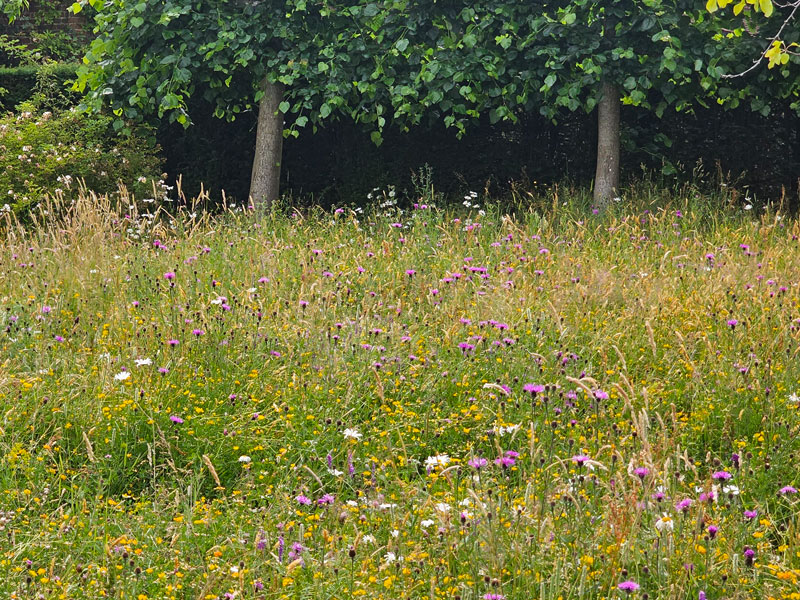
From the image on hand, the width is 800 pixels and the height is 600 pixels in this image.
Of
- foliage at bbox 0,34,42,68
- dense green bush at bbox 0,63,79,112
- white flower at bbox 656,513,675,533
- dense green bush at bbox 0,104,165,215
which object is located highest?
foliage at bbox 0,34,42,68

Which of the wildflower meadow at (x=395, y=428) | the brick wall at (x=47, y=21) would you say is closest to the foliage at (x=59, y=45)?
the brick wall at (x=47, y=21)

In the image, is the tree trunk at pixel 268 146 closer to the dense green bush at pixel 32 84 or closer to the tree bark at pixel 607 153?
the dense green bush at pixel 32 84

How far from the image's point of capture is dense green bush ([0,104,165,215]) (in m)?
8.83

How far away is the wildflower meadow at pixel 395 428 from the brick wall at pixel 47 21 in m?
10.6

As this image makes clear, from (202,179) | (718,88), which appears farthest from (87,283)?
(718,88)

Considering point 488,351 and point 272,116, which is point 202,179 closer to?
point 272,116

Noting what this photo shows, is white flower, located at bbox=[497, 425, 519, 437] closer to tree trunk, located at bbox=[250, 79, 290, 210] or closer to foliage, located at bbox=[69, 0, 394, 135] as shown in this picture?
foliage, located at bbox=[69, 0, 394, 135]

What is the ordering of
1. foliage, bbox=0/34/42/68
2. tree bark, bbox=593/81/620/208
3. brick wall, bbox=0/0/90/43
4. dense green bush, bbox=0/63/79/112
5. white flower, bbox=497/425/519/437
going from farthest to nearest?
1. brick wall, bbox=0/0/90/43
2. foliage, bbox=0/34/42/68
3. dense green bush, bbox=0/63/79/112
4. tree bark, bbox=593/81/620/208
5. white flower, bbox=497/425/519/437

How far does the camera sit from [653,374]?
14.3ft

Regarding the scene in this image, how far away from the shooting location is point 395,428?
371 centimetres

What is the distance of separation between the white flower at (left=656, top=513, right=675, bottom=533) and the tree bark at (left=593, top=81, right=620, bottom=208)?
7.13 meters

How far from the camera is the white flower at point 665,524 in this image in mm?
2463

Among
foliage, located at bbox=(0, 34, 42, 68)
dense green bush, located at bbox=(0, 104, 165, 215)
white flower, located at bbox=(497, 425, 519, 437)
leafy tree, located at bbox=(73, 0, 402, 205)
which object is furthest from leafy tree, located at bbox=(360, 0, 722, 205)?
foliage, located at bbox=(0, 34, 42, 68)

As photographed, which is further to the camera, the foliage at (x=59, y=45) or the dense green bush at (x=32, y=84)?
the foliage at (x=59, y=45)
